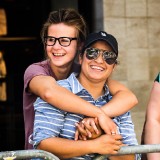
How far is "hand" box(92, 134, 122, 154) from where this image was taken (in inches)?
84.7

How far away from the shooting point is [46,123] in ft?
7.28

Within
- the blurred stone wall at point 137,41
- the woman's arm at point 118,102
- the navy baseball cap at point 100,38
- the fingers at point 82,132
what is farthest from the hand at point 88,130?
the blurred stone wall at point 137,41

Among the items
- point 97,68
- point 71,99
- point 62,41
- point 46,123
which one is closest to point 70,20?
point 62,41

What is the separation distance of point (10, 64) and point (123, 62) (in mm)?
2191

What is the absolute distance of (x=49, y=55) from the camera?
2588mm

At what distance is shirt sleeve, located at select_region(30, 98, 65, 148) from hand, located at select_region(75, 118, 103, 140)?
0.10 m

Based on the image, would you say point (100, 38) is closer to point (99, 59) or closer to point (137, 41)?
point (99, 59)

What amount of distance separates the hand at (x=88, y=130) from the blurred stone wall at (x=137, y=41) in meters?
3.40

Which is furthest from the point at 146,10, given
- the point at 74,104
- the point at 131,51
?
the point at 74,104

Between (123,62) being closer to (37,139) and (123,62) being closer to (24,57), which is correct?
(24,57)

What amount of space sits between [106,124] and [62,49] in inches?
21.5

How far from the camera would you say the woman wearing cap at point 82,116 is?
2.16m

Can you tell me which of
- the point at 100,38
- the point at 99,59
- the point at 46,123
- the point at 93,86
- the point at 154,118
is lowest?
the point at 154,118

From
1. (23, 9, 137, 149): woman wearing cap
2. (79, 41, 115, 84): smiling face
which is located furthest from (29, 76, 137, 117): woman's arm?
(79, 41, 115, 84): smiling face
